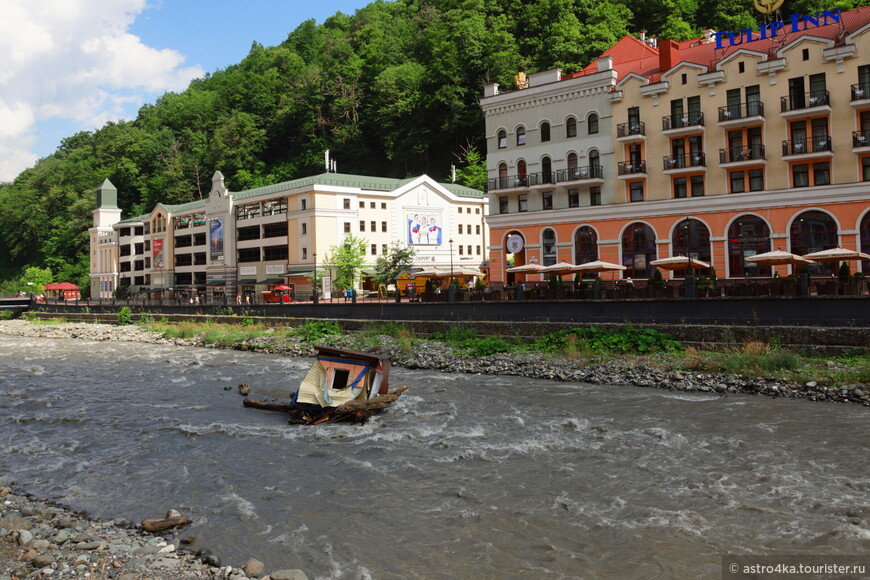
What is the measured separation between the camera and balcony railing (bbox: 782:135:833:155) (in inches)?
1334

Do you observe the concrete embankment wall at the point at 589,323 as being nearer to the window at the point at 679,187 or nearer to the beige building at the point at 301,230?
the beige building at the point at 301,230

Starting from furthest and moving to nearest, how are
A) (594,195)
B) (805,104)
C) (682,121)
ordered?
1. (594,195)
2. (682,121)
3. (805,104)

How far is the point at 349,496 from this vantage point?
39.2 feet

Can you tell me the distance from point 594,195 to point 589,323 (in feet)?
50.0

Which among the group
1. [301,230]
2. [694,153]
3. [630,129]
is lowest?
[301,230]

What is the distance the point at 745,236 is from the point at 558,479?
29166 mm

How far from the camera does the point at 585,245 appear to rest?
42.6 m

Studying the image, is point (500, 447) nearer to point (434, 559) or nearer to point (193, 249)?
point (434, 559)

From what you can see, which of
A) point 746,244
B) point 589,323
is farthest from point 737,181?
point 589,323

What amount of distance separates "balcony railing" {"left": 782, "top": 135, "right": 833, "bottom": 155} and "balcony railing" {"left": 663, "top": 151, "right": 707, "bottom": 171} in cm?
435

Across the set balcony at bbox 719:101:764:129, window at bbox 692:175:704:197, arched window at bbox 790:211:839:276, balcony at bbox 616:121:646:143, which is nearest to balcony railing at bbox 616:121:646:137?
balcony at bbox 616:121:646:143

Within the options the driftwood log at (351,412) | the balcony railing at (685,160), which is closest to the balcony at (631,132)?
the balcony railing at (685,160)

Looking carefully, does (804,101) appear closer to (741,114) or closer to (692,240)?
(741,114)

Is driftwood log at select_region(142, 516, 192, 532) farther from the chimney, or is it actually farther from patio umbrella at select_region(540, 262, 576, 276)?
the chimney
